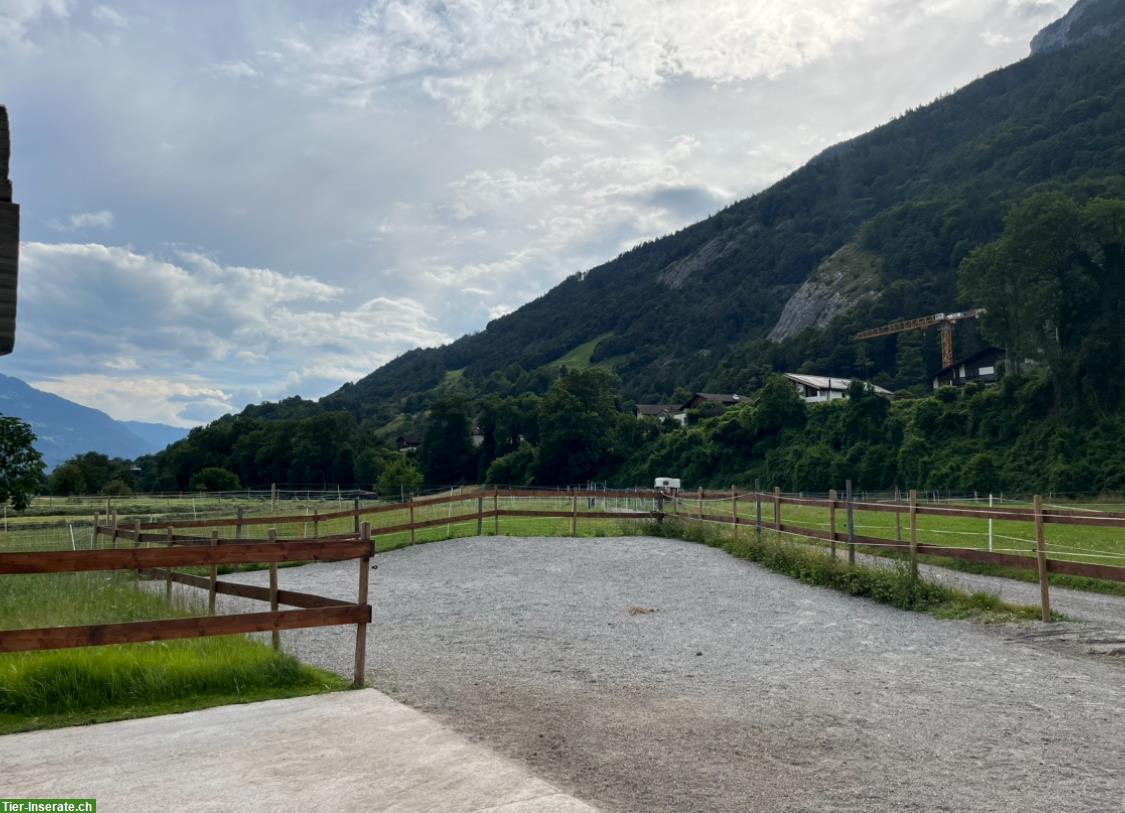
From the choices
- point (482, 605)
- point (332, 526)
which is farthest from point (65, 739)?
point (332, 526)

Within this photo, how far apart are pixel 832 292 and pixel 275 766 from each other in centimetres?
15965

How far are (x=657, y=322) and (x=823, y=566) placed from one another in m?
182

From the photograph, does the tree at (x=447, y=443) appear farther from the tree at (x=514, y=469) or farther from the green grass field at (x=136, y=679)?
the green grass field at (x=136, y=679)

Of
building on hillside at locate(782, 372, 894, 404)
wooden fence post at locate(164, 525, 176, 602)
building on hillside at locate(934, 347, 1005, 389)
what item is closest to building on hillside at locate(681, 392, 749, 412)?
building on hillside at locate(782, 372, 894, 404)

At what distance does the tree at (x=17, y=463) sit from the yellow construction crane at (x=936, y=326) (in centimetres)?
10671

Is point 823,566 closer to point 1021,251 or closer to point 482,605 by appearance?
point 482,605

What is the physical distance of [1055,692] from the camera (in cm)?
714

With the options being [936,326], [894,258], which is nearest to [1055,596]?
[936,326]

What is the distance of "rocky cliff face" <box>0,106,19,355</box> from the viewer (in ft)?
5.55

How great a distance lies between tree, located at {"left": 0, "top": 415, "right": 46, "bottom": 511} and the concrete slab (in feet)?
29.1

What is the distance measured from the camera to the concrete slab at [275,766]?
14.0ft

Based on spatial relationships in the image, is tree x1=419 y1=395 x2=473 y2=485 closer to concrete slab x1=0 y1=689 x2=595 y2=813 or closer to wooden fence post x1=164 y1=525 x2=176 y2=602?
wooden fence post x1=164 y1=525 x2=176 y2=602

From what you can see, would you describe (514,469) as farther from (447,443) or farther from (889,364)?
(889,364)

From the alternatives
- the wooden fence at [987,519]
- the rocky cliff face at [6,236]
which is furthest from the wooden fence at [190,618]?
the wooden fence at [987,519]
